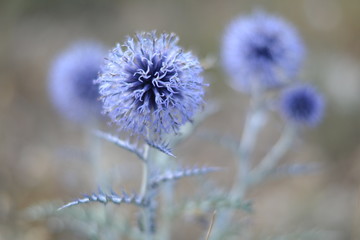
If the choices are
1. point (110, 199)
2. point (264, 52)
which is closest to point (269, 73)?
point (264, 52)

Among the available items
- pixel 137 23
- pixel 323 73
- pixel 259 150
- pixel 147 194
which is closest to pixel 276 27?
pixel 147 194

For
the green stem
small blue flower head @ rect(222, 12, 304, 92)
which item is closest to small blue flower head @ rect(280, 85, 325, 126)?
small blue flower head @ rect(222, 12, 304, 92)

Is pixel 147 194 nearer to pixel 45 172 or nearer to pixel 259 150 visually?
pixel 45 172

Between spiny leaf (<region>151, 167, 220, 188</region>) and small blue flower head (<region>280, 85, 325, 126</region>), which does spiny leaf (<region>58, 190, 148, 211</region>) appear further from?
small blue flower head (<region>280, 85, 325, 126</region>)

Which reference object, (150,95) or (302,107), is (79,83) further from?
(302,107)

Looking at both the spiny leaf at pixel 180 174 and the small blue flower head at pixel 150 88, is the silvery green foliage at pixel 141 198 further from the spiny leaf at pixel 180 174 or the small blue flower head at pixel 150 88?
the small blue flower head at pixel 150 88

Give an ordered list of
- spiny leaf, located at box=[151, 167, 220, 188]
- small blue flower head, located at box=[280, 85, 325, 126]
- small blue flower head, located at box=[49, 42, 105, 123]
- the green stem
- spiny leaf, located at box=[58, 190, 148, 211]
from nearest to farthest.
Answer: spiny leaf, located at box=[58, 190, 148, 211] < spiny leaf, located at box=[151, 167, 220, 188] < the green stem < small blue flower head, located at box=[280, 85, 325, 126] < small blue flower head, located at box=[49, 42, 105, 123]

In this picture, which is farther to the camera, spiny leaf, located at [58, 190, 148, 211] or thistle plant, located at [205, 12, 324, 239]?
thistle plant, located at [205, 12, 324, 239]

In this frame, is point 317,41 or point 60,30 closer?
point 317,41
